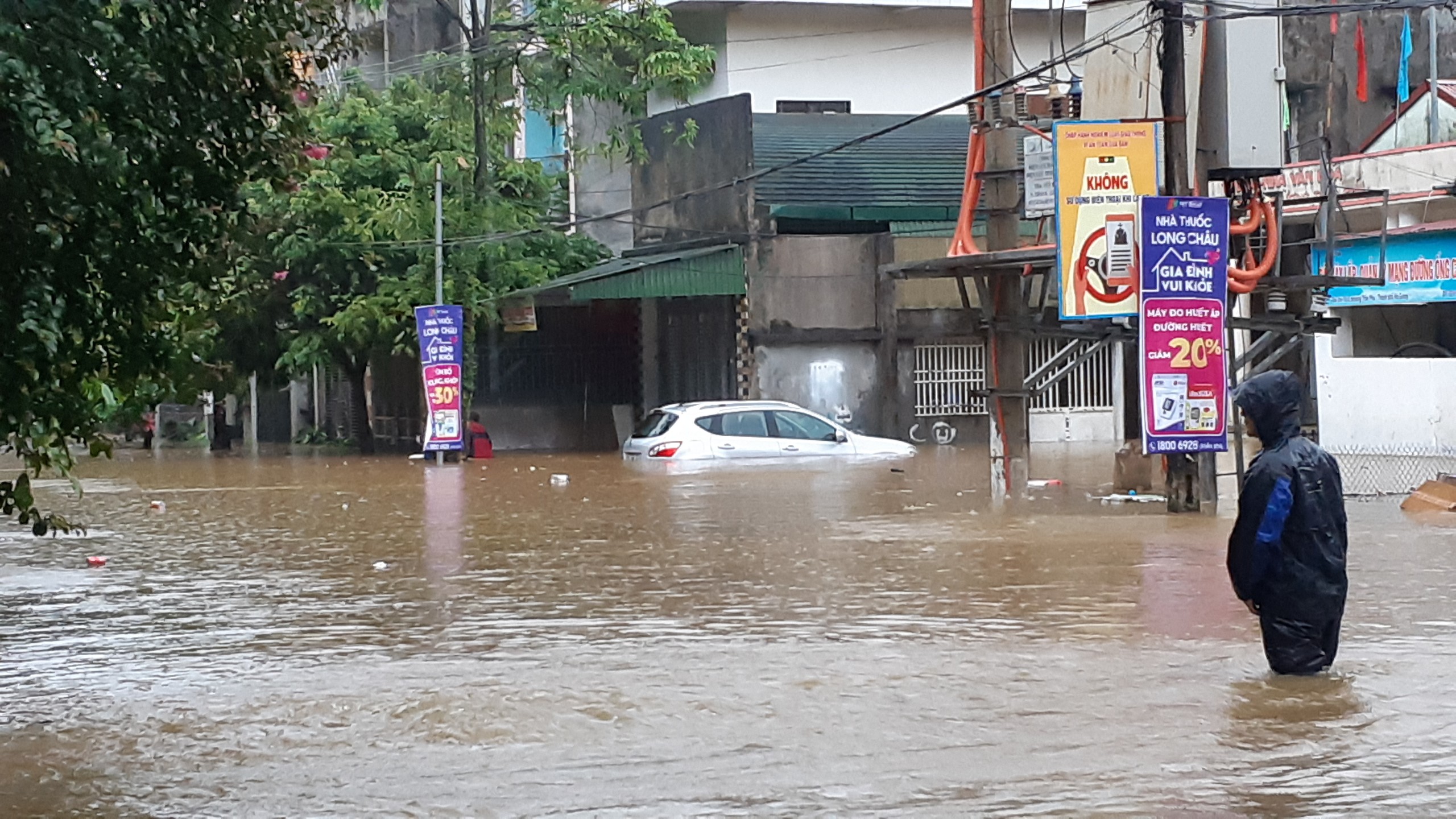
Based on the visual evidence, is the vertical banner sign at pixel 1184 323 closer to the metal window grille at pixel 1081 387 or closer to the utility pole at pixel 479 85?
the utility pole at pixel 479 85

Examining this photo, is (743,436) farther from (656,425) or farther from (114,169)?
(114,169)

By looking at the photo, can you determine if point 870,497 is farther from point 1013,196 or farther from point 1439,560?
point 1439,560

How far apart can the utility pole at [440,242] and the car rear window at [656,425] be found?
4.26m

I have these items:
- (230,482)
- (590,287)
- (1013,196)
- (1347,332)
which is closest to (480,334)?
(590,287)

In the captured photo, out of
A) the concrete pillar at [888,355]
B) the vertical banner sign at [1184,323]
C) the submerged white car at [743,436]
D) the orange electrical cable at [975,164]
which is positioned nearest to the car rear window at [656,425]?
the submerged white car at [743,436]

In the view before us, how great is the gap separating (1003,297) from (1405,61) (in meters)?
14.9

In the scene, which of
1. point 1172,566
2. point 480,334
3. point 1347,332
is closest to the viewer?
point 1172,566

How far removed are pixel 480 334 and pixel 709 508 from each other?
17083mm

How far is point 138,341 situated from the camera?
22.5ft

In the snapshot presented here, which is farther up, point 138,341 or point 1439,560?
point 138,341

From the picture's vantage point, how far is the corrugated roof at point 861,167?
31016 mm

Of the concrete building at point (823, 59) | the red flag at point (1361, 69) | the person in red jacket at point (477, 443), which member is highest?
the concrete building at point (823, 59)

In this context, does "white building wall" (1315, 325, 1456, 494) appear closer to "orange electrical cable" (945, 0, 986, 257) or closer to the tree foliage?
"orange electrical cable" (945, 0, 986, 257)

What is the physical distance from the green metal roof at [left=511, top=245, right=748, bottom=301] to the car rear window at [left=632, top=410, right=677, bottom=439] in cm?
421
